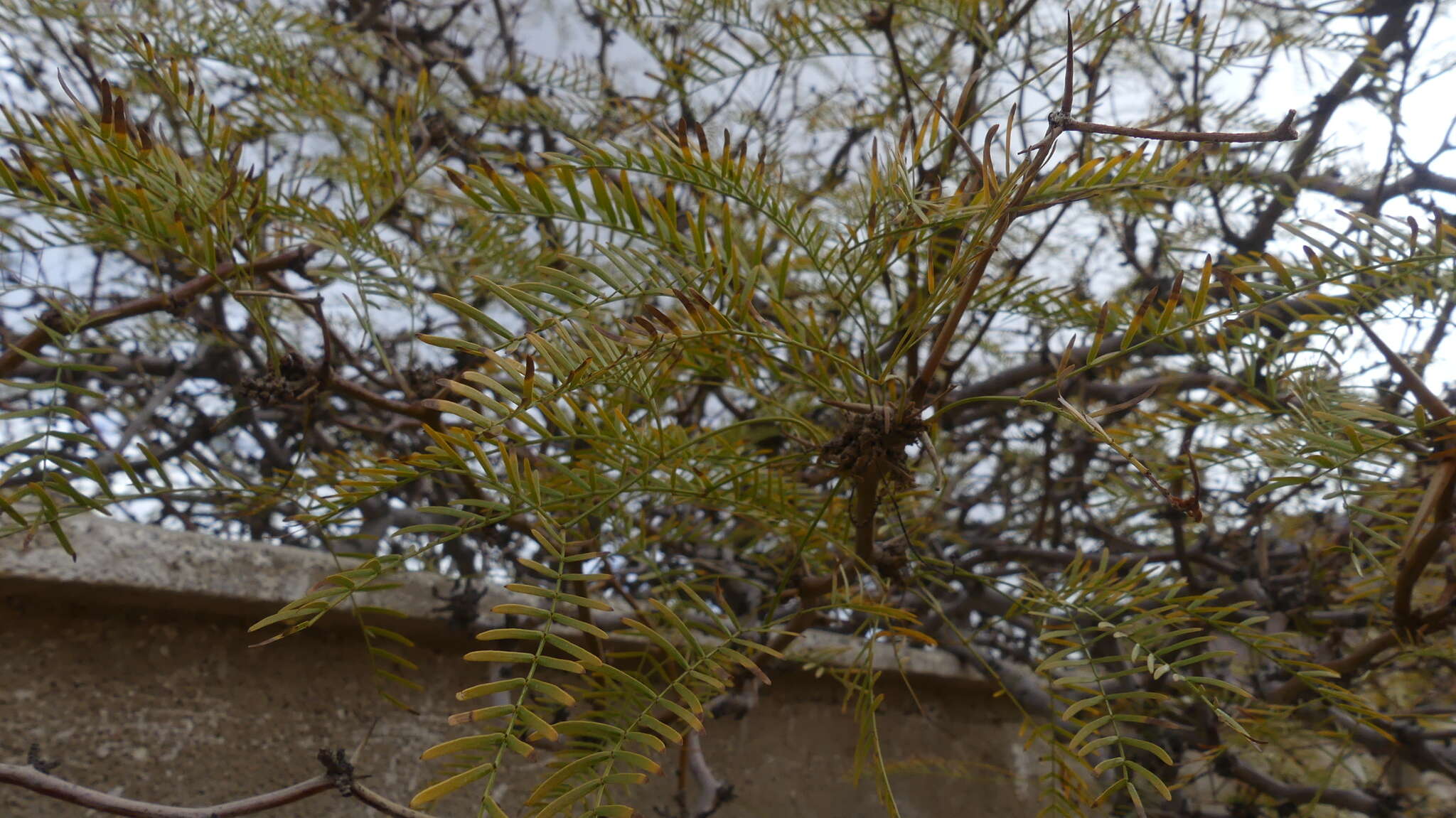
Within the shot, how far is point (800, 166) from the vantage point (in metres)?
1.53

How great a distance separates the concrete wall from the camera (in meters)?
0.68

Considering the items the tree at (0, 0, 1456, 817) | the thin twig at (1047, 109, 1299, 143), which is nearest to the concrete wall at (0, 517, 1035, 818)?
the tree at (0, 0, 1456, 817)

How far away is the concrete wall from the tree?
1.8 inches

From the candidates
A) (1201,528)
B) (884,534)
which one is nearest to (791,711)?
(884,534)

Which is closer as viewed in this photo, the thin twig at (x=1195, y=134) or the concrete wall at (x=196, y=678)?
the thin twig at (x=1195, y=134)

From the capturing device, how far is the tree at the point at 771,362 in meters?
0.48

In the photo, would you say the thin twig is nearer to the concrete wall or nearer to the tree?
the tree

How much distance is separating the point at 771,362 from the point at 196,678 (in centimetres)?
55

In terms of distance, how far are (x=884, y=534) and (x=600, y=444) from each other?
403 millimetres

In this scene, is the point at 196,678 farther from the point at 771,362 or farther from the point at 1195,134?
the point at 1195,134

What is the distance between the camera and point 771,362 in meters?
0.63

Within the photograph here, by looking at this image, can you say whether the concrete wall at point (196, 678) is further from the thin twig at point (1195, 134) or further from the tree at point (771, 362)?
the thin twig at point (1195, 134)

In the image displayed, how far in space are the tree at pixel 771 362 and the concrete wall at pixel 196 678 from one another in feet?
0.15

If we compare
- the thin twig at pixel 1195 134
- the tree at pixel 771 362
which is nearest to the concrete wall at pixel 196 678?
the tree at pixel 771 362
